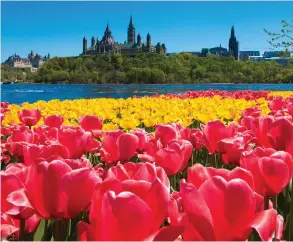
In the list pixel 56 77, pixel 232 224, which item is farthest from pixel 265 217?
pixel 56 77

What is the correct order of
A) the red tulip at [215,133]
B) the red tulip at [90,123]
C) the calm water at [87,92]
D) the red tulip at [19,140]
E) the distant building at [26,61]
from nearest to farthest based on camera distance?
the red tulip at [215,133] → the red tulip at [19,140] → the red tulip at [90,123] → the calm water at [87,92] → the distant building at [26,61]

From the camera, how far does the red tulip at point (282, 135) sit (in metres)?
1.36

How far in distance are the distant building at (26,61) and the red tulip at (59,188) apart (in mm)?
158947

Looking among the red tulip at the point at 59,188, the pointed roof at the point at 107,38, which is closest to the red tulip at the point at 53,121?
the red tulip at the point at 59,188

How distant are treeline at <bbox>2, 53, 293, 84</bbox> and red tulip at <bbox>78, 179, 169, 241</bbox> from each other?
7306cm

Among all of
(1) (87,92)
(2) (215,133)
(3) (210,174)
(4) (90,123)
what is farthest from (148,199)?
(1) (87,92)

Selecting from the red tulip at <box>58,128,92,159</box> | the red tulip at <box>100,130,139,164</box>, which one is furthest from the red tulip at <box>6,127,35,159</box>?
the red tulip at <box>100,130,139,164</box>

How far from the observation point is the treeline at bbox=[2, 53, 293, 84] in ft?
245

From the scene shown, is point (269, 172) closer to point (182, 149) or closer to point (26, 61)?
point (182, 149)

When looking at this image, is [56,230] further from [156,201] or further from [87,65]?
[87,65]

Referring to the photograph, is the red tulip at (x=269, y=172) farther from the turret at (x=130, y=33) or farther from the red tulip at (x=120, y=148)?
the turret at (x=130, y=33)

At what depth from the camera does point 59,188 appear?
82cm

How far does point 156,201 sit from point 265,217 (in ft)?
0.54

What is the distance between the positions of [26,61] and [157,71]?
3966 inches
